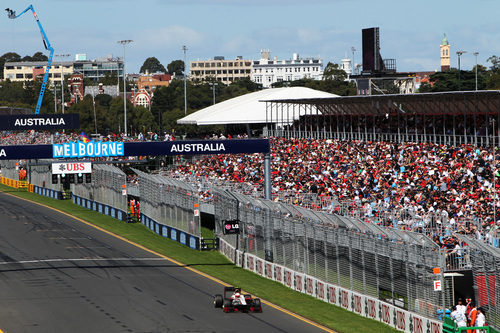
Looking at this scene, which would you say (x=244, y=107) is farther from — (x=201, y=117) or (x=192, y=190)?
(x=192, y=190)

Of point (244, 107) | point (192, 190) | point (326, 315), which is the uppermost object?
point (244, 107)

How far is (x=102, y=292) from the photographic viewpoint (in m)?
36.2

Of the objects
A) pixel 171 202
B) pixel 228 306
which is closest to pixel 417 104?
pixel 171 202

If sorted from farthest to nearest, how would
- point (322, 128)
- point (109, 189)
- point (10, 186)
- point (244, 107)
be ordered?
point (244, 107)
point (10, 186)
point (322, 128)
point (109, 189)

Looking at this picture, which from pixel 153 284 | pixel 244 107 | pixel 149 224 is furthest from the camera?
pixel 244 107

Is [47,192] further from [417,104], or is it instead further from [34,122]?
[417,104]

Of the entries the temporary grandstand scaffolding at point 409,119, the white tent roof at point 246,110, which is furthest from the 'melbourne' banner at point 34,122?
the white tent roof at point 246,110

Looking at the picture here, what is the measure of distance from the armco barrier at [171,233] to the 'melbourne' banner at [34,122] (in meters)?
16.6

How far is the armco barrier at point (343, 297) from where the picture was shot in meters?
28.0

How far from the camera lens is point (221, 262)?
45.0m

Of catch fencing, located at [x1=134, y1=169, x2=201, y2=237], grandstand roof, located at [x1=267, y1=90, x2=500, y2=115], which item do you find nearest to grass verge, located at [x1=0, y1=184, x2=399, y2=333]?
catch fencing, located at [x1=134, y1=169, x2=201, y2=237]

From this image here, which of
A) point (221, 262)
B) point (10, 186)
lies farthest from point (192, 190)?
point (10, 186)

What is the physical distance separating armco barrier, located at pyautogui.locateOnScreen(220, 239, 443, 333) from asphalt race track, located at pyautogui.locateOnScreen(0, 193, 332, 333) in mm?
2502

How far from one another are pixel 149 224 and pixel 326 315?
2946 centimetres
